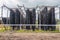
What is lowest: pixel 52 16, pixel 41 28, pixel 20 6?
pixel 41 28

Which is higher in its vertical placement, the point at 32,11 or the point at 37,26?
the point at 32,11

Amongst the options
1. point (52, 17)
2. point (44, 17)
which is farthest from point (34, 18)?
point (52, 17)

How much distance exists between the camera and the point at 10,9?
14945 mm

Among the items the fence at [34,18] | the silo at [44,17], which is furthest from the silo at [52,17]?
the silo at [44,17]

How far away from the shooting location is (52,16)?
47.6ft

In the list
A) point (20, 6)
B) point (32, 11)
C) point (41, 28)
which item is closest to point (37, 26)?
point (41, 28)

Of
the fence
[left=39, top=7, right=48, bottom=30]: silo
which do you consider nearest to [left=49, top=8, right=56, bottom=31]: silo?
→ the fence

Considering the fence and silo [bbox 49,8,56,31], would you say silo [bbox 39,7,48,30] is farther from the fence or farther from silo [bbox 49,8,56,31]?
silo [bbox 49,8,56,31]

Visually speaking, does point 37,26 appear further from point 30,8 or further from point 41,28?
point 30,8

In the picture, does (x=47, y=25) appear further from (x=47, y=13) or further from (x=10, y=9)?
(x=10, y=9)

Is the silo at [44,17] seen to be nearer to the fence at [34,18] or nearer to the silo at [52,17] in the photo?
the fence at [34,18]

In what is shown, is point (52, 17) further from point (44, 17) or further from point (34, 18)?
point (34, 18)

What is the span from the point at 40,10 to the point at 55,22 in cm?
188

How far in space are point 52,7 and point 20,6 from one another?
3079 mm
